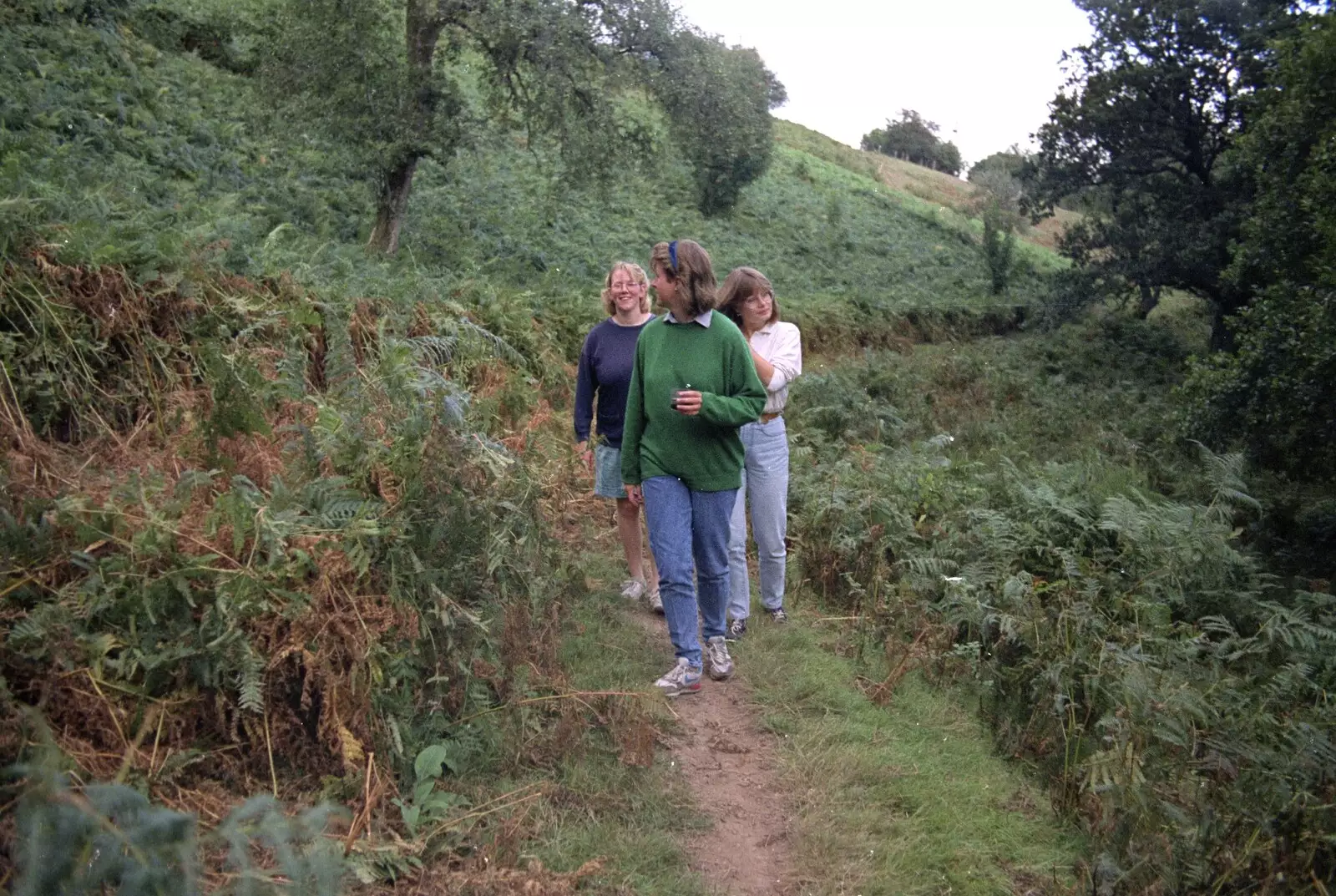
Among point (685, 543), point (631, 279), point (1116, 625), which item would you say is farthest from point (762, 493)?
point (1116, 625)

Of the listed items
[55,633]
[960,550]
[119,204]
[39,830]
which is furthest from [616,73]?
[39,830]

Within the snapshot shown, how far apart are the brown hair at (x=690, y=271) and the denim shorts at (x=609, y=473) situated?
1.61 m

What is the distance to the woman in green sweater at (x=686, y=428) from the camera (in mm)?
5320

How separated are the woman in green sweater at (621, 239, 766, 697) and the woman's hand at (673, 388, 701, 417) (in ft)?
0.17

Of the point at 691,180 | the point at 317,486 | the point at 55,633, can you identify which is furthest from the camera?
the point at 691,180

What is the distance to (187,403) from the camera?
6.45 m

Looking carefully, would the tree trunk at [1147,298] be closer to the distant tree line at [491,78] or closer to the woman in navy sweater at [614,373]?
the distant tree line at [491,78]

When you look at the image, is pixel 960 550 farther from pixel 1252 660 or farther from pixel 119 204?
pixel 119 204

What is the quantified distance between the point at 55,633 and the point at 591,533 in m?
5.10

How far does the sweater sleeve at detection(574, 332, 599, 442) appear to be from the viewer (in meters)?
6.70

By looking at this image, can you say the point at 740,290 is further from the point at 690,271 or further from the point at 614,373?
the point at 690,271

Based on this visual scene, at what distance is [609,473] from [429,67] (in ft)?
37.7

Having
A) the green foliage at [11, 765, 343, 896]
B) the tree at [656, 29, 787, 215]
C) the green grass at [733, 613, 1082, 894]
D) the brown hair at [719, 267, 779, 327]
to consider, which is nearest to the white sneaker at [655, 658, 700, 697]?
the green grass at [733, 613, 1082, 894]

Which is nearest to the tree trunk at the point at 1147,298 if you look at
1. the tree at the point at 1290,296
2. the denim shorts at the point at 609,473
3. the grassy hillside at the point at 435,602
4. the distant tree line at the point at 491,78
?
the tree at the point at 1290,296
